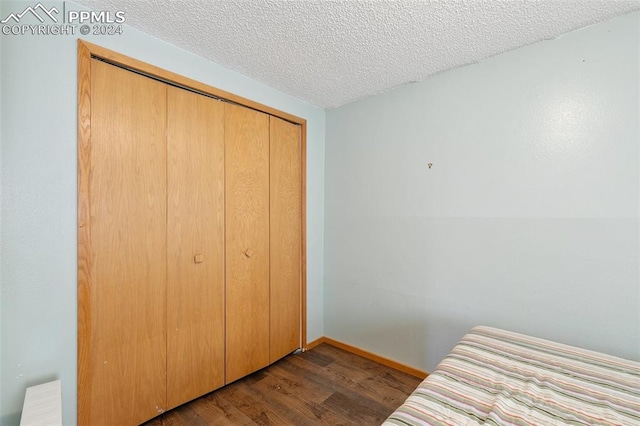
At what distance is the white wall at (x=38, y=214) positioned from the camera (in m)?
1.24

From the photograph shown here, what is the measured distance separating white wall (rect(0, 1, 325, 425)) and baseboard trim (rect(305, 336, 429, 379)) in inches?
75.7

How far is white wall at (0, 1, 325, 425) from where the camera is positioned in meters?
1.24

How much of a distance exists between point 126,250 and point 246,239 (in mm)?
802

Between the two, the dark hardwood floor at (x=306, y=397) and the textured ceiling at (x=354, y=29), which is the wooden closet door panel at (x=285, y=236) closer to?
the dark hardwood floor at (x=306, y=397)


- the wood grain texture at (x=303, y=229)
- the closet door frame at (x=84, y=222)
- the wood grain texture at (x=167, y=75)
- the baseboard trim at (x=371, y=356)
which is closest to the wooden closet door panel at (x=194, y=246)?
the wood grain texture at (x=167, y=75)

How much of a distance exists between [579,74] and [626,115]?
33 centimetres

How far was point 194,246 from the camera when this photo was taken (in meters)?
1.87

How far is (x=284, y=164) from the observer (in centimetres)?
248

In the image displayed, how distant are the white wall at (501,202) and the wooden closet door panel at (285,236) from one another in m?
0.46

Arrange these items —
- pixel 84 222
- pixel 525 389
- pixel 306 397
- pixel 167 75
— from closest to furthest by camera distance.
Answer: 1. pixel 525 389
2. pixel 84 222
3. pixel 167 75
4. pixel 306 397

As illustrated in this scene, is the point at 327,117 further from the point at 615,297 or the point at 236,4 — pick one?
the point at 615,297

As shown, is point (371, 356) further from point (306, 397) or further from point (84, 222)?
point (84, 222)

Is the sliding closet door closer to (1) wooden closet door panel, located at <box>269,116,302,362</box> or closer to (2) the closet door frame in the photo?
(2) the closet door frame

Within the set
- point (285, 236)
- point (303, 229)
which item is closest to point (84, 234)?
point (285, 236)
